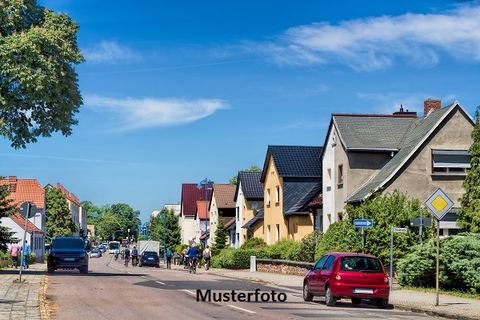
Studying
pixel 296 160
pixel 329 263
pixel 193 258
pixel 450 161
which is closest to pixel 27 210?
pixel 329 263

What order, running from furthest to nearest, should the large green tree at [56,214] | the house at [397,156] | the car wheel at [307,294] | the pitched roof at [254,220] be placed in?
the large green tree at [56,214] < the pitched roof at [254,220] < the house at [397,156] < the car wheel at [307,294]

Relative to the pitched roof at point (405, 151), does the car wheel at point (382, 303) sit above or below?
below

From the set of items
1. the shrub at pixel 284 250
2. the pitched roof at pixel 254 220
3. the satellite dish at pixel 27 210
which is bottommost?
the shrub at pixel 284 250

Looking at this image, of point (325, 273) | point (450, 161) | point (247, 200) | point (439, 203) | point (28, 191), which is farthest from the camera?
point (28, 191)

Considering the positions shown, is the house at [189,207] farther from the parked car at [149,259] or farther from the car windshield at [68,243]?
the car windshield at [68,243]

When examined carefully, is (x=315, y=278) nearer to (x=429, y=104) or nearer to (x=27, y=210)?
(x=27, y=210)

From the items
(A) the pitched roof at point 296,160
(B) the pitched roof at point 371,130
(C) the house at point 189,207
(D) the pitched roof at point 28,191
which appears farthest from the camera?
(C) the house at point 189,207

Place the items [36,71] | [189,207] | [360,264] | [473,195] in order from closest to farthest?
[360,264] → [473,195] → [36,71] → [189,207]

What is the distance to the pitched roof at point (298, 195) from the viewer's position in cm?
5434

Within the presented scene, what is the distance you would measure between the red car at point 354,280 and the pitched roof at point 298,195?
104ft

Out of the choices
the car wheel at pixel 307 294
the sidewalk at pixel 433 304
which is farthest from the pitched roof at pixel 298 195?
the car wheel at pixel 307 294

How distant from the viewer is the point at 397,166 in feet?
133

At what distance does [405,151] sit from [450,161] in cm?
240

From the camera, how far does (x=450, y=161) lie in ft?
137
